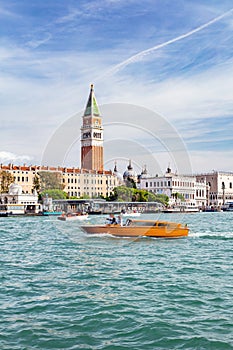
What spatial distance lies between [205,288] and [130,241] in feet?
35.4

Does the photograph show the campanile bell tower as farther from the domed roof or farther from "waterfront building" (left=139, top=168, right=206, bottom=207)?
"waterfront building" (left=139, top=168, right=206, bottom=207)

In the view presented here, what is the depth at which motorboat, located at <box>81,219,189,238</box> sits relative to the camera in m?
21.5

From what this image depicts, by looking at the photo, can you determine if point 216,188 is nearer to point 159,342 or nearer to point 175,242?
point 175,242

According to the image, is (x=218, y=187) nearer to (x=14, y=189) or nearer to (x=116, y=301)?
(x=14, y=189)

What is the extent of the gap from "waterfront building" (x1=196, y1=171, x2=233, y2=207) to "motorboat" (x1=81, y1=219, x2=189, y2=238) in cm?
10494

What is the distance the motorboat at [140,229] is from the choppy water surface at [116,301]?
552 cm

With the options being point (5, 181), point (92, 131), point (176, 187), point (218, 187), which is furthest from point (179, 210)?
point (92, 131)

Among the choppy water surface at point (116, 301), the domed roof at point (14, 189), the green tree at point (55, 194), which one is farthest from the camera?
the domed roof at point (14, 189)

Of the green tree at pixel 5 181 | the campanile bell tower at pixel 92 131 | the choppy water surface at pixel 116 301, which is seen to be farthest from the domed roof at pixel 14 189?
the choppy water surface at pixel 116 301

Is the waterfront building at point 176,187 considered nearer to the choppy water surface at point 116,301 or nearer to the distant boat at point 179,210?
the distant boat at point 179,210

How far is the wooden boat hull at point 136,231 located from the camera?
2147 centimetres

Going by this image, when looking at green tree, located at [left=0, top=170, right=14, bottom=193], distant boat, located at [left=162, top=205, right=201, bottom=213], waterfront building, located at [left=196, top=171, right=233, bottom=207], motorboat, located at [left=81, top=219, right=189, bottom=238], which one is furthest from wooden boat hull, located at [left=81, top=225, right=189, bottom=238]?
waterfront building, located at [left=196, top=171, right=233, bottom=207]

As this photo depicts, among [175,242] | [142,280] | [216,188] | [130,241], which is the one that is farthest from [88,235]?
[216,188]

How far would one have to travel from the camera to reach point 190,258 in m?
14.9
